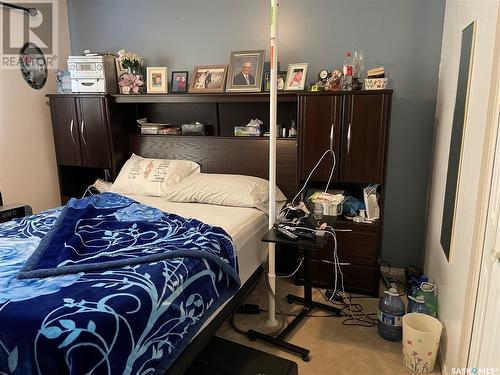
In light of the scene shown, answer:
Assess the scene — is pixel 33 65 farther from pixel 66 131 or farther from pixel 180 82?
pixel 180 82

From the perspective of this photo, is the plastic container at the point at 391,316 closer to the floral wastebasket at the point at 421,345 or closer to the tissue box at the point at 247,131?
the floral wastebasket at the point at 421,345

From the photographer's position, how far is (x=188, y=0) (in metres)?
3.20

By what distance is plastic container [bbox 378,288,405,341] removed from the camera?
2186mm

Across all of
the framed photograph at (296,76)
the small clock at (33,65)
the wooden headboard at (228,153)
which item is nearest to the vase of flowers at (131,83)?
the wooden headboard at (228,153)

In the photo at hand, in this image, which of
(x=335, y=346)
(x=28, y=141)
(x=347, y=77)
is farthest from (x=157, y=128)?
(x=335, y=346)

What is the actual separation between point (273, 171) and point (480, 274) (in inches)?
44.1

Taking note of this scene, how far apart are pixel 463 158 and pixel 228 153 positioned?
1856mm

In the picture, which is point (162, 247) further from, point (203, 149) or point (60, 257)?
point (203, 149)

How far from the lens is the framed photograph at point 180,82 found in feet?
10.7

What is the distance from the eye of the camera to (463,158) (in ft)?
5.84

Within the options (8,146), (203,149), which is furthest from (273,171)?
(8,146)

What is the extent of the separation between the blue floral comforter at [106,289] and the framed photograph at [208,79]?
130 cm

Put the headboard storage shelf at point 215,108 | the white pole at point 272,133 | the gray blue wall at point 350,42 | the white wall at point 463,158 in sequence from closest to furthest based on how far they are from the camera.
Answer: the white wall at point 463,158, the white pole at point 272,133, the gray blue wall at point 350,42, the headboard storage shelf at point 215,108

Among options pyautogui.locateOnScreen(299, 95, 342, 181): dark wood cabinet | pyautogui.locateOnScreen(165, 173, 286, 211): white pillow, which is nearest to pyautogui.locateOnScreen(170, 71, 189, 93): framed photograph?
pyautogui.locateOnScreen(165, 173, 286, 211): white pillow
